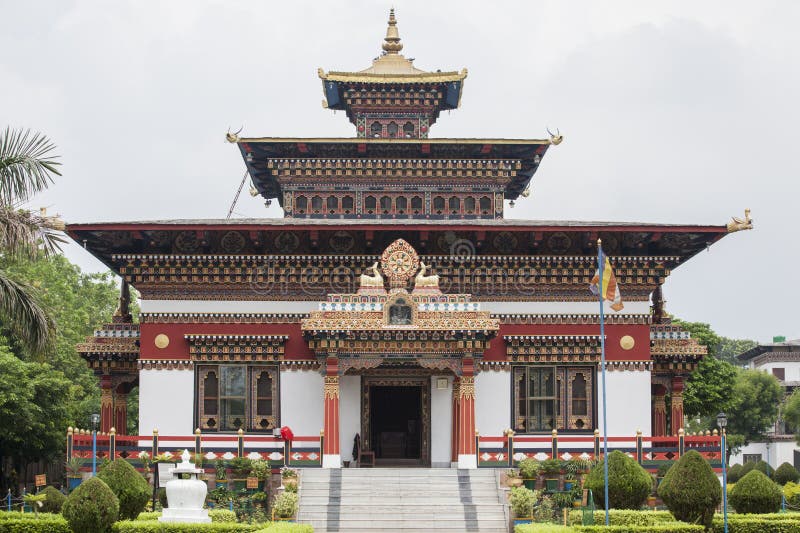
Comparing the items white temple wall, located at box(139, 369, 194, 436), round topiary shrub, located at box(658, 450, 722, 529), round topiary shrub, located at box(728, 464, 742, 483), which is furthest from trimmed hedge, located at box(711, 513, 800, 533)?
round topiary shrub, located at box(728, 464, 742, 483)

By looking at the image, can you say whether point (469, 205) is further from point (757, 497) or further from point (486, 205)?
point (757, 497)

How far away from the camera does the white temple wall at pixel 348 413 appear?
1300 inches

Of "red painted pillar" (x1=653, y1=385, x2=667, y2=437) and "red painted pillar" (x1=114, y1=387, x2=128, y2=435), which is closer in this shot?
"red painted pillar" (x1=114, y1=387, x2=128, y2=435)

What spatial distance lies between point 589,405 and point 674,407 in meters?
4.22

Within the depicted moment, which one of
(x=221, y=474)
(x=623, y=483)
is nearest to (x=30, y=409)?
(x=221, y=474)

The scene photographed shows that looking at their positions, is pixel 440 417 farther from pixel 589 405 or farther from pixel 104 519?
pixel 104 519

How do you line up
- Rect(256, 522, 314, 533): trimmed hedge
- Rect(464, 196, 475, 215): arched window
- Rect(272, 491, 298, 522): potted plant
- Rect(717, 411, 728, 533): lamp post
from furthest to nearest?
Rect(464, 196, 475, 215): arched window
Rect(272, 491, 298, 522): potted plant
Rect(717, 411, 728, 533): lamp post
Rect(256, 522, 314, 533): trimmed hedge

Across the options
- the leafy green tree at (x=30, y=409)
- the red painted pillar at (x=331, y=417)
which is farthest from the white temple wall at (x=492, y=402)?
the leafy green tree at (x=30, y=409)

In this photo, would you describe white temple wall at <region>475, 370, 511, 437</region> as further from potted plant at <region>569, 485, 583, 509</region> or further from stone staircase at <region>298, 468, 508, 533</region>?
potted plant at <region>569, 485, 583, 509</region>

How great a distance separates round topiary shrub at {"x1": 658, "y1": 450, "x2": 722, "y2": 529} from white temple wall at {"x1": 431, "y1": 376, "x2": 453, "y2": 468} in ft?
30.3

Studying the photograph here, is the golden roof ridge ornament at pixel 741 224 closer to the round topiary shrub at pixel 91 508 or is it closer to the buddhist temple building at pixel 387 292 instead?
the buddhist temple building at pixel 387 292

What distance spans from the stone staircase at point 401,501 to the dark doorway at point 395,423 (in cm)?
497

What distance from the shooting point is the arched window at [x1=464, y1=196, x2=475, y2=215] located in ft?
121

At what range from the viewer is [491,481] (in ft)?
95.2
